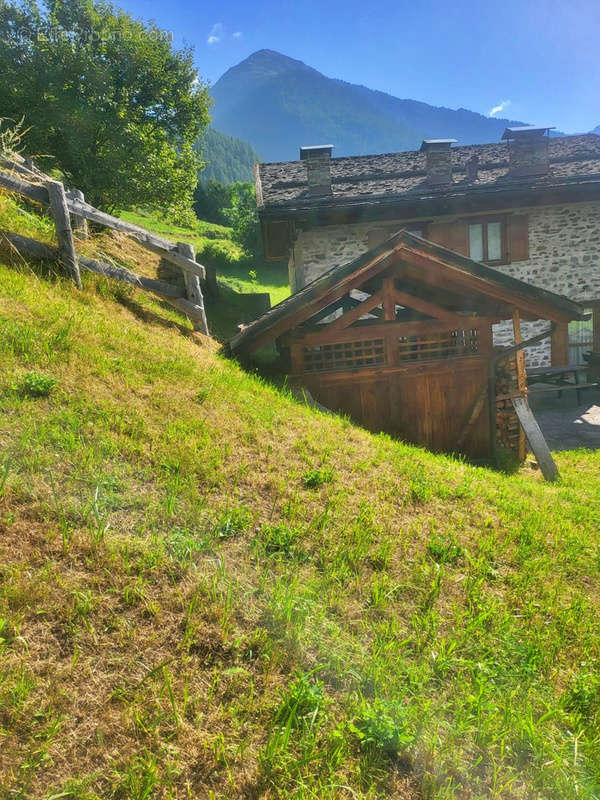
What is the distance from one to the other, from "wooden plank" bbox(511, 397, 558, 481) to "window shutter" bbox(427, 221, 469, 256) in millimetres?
7085

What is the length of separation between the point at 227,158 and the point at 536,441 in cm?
17014

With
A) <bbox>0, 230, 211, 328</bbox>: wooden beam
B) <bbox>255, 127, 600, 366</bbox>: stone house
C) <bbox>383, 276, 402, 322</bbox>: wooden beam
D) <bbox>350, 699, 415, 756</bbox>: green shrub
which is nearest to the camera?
<bbox>350, 699, 415, 756</bbox>: green shrub

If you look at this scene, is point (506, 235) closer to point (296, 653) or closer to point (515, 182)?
point (515, 182)

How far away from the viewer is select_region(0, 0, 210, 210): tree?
57.5 feet

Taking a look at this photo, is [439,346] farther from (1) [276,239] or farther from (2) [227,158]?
(2) [227,158]

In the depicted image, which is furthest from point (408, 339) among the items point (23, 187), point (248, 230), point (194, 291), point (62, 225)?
point (248, 230)

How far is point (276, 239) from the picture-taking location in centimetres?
1466

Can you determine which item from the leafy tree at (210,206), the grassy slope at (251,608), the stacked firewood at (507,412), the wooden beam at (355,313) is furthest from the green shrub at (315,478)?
the leafy tree at (210,206)

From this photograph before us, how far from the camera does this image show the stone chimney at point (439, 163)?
13.9m

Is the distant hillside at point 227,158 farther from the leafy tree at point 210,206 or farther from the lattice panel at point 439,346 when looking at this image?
the lattice panel at point 439,346

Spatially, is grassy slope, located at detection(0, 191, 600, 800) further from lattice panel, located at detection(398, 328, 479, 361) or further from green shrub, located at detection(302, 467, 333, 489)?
lattice panel, located at detection(398, 328, 479, 361)

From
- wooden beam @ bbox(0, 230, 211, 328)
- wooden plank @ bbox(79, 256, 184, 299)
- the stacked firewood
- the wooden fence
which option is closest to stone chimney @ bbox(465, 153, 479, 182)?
the stacked firewood

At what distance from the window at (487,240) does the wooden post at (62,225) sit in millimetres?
11738

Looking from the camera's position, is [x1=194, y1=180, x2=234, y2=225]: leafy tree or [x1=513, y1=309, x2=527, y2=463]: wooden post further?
[x1=194, y1=180, x2=234, y2=225]: leafy tree
